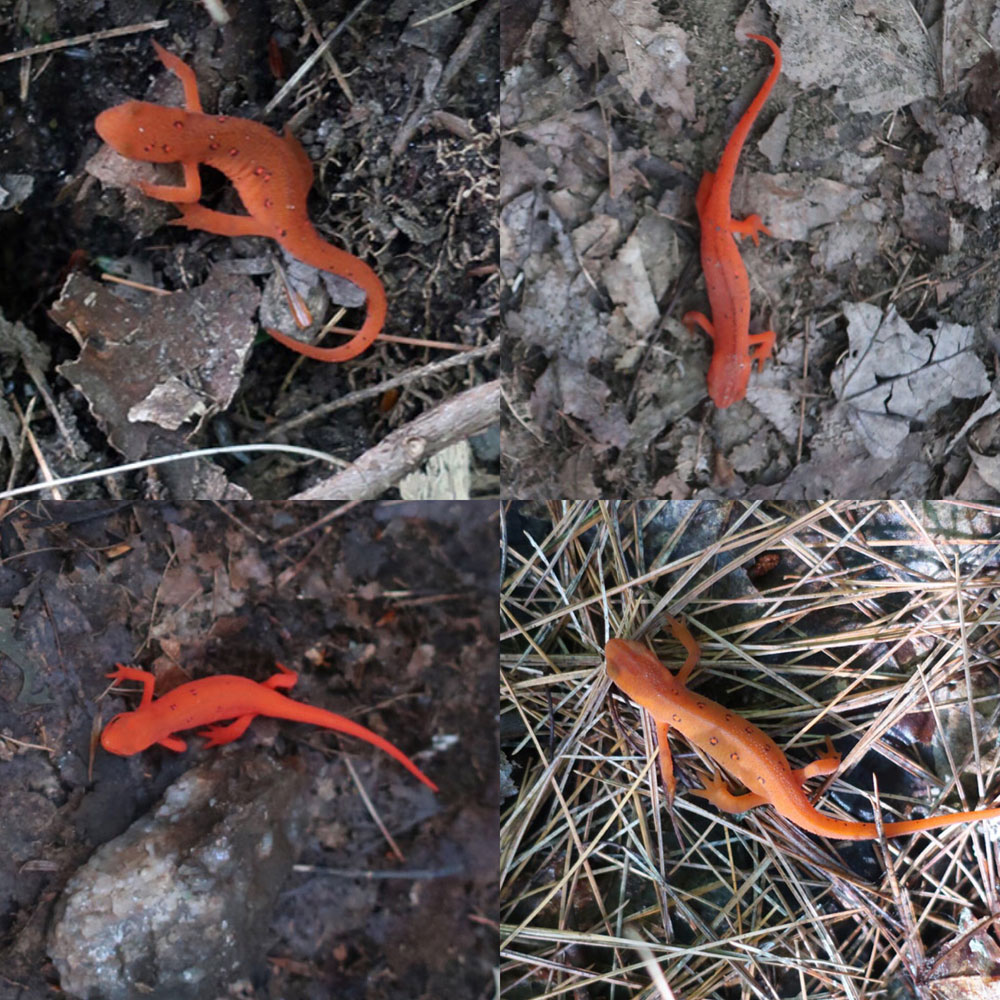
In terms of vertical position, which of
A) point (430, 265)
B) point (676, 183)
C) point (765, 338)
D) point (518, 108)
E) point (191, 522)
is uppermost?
point (518, 108)

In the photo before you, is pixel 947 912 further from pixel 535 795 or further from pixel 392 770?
pixel 392 770

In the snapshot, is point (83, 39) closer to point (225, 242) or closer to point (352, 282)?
point (225, 242)

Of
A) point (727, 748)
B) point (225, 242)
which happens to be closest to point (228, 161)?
point (225, 242)

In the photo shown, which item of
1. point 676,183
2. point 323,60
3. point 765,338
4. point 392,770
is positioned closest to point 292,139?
point 323,60

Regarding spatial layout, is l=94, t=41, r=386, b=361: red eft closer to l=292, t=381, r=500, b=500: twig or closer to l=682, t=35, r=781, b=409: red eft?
l=292, t=381, r=500, b=500: twig

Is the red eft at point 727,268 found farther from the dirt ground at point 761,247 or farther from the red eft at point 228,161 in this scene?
the red eft at point 228,161

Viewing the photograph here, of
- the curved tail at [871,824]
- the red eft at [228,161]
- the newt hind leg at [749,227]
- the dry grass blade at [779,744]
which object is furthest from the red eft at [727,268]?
the curved tail at [871,824]

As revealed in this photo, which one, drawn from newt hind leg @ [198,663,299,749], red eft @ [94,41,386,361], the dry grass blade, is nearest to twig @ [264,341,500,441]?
red eft @ [94,41,386,361]
